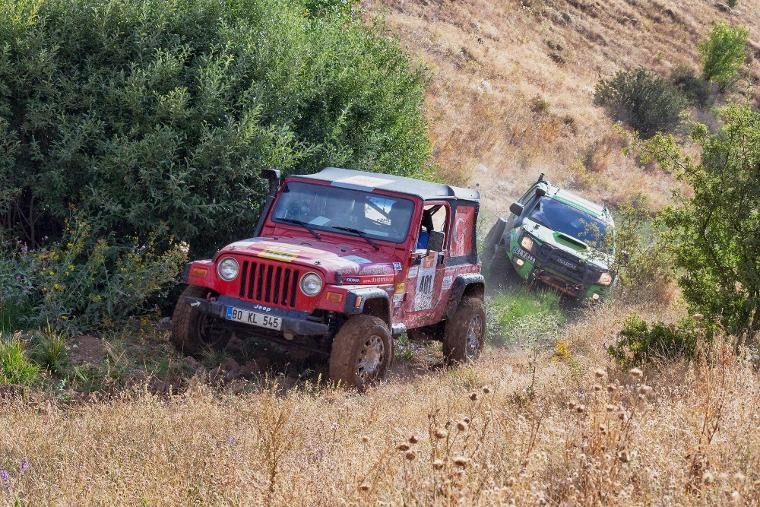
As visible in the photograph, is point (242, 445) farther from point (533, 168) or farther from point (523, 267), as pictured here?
point (533, 168)

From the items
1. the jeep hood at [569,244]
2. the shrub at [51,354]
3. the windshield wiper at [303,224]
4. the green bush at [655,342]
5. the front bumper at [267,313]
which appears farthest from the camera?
the jeep hood at [569,244]

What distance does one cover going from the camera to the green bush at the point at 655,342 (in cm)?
841

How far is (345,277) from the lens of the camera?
797 centimetres

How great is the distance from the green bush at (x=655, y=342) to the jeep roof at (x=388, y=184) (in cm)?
213

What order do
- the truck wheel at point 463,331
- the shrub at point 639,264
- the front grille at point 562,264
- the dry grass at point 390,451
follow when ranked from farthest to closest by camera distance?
the shrub at point 639,264, the front grille at point 562,264, the truck wheel at point 463,331, the dry grass at point 390,451

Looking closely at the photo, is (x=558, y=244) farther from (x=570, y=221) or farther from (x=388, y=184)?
(x=388, y=184)

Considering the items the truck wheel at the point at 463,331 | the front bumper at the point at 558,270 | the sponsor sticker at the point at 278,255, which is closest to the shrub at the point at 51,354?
the sponsor sticker at the point at 278,255

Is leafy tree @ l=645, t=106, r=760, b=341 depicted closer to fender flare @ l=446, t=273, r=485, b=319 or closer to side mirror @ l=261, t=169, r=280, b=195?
fender flare @ l=446, t=273, r=485, b=319

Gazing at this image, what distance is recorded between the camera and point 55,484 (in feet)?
15.1

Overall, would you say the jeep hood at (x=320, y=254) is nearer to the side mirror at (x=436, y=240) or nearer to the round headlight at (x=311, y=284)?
the round headlight at (x=311, y=284)

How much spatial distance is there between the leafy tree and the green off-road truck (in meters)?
4.99

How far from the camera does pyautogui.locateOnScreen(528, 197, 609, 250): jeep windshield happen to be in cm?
1452

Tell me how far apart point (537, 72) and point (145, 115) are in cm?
2958

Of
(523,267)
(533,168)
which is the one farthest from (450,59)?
(523,267)
